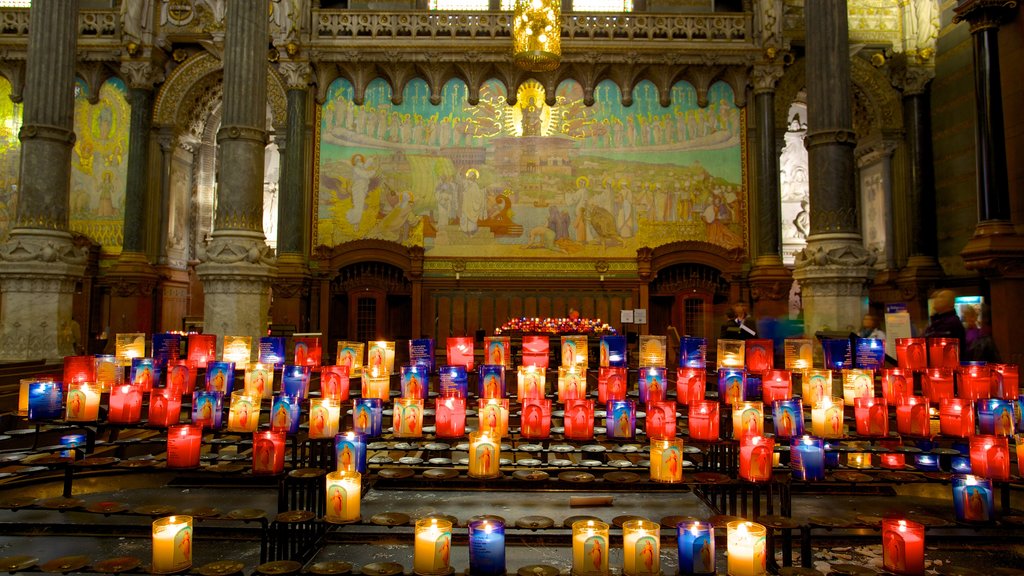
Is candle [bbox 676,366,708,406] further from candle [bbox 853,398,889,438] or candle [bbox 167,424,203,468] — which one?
candle [bbox 167,424,203,468]

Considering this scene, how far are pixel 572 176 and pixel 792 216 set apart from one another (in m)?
6.87

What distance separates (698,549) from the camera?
2627 mm

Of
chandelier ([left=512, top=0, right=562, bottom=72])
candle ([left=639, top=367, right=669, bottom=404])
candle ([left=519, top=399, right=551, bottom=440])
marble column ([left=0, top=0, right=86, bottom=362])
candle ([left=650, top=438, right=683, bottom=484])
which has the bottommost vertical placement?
candle ([left=650, top=438, right=683, bottom=484])

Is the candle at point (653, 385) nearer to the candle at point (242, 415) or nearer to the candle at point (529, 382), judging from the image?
the candle at point (529, 382)

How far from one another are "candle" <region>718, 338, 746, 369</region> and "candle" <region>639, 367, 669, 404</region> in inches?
28.8

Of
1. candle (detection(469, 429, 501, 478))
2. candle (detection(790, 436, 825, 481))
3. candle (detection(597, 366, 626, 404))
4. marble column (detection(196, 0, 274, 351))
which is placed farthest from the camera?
marble column (detection(196, 0, 274, 351))

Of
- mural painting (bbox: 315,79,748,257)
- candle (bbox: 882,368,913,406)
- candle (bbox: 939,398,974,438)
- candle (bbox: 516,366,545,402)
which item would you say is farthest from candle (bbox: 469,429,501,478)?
mural painting (bbox: 315,79,748,257)

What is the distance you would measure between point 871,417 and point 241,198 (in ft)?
23.1

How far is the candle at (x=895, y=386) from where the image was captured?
14.4 ft

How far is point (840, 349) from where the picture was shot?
552cm

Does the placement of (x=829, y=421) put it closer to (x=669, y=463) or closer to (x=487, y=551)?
(x=669, y=463)

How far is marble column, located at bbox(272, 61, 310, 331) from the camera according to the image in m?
13.5

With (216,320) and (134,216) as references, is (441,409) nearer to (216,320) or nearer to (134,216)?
(216,320)

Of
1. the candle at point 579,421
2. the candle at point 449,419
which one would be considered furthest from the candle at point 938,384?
the candle at point 449,419
